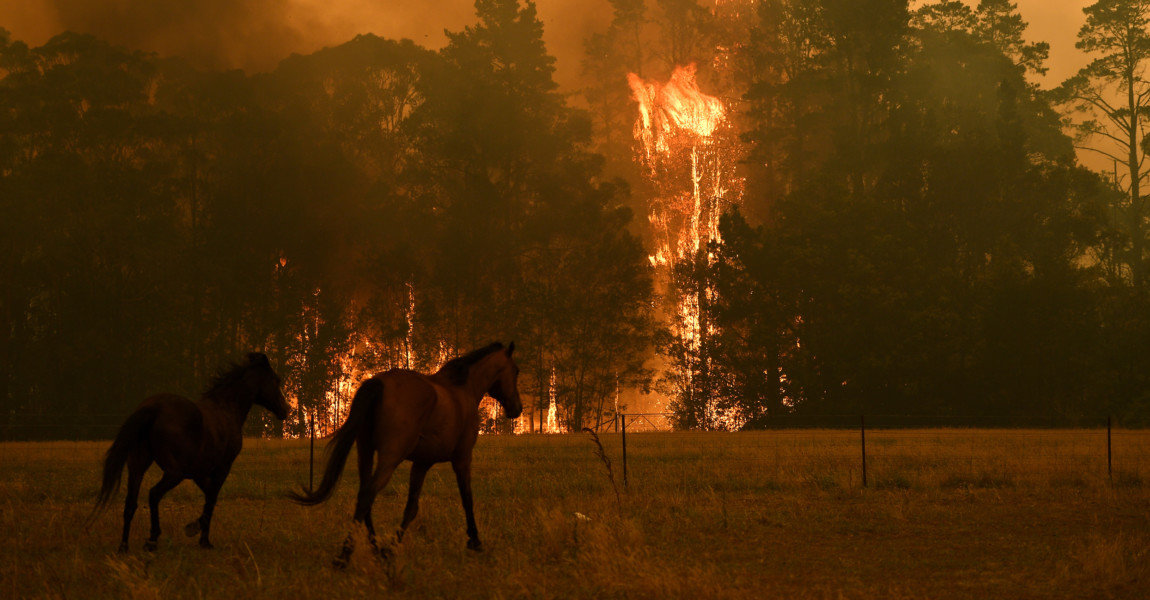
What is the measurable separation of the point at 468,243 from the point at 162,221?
1397 centimetres

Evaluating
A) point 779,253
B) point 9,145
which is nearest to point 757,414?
point 779,253

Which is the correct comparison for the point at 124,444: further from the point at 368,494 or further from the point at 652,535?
the point at 652,535

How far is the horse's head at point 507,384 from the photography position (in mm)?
12844

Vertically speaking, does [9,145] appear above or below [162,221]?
above

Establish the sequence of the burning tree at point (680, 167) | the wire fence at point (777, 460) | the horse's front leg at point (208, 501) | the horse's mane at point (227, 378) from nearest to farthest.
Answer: the horse's front leg at point (208, 501)
the horse's mane at point (227, 378)
the wire fence at point (777, 460)
the burning tree at point (680, 167)

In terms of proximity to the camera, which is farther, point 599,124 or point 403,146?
point 599,124

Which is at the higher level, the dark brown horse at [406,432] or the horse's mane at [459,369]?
the horse's mane at [459,369]

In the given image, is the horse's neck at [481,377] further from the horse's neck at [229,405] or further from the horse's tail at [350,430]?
the horse's neck at [229,405]

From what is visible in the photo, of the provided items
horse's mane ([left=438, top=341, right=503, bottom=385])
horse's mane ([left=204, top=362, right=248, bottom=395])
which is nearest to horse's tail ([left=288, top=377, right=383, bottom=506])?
horse's mane ([left=438, top=341, right=503, bottom=385])

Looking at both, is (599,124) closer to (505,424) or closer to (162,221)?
(505,424)

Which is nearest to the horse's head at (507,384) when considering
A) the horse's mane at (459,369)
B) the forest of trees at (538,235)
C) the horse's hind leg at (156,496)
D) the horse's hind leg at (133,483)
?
the horse's mane at (459,369)

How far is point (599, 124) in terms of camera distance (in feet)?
243

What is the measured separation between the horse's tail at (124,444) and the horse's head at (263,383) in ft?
4.53

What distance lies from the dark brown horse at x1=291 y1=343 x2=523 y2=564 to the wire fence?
7085mm
